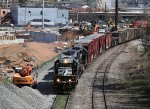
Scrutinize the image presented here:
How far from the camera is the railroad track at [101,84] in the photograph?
96.9 feet

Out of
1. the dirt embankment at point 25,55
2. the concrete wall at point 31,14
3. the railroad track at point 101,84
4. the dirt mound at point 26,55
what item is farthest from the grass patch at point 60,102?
the concrete wall at point 31,14

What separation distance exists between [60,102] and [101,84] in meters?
8.32

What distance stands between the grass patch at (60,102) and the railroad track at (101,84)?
1914mm

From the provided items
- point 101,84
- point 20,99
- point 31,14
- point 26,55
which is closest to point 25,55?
point 26,55

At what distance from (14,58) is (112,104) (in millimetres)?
24188

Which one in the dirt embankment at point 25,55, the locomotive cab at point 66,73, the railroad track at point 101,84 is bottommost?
the railroad track at point 101,84

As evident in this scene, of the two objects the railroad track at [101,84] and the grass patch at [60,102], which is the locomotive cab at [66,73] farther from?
the railroad track at [101,84]

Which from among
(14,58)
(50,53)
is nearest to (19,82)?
(14,58)

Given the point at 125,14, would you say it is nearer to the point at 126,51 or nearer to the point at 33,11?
the point at 33,11

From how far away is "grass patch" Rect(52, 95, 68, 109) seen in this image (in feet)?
93.9

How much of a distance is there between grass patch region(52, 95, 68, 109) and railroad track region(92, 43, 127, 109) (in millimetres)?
1914

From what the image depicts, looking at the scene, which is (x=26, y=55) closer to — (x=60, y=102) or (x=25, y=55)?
(x=25, y=55)

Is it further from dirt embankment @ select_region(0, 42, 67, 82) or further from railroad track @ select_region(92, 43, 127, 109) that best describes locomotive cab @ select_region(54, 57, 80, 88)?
dirt embankment @ select_region(0, 42, 67, 82)

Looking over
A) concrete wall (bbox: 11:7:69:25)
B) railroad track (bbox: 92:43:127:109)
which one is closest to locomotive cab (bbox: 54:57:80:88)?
railroad track (bbox: 92:43:127:109)
